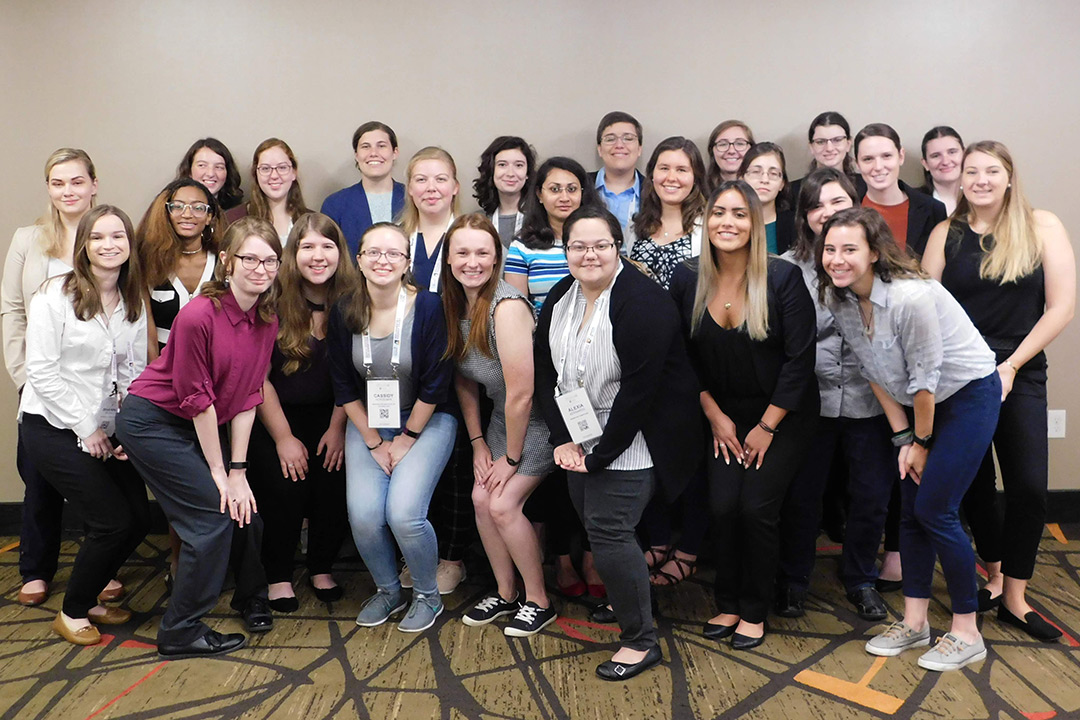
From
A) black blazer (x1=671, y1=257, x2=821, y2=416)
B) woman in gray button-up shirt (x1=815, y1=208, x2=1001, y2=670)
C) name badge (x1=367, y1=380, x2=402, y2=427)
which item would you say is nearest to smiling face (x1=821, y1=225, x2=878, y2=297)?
woman in gray button-up shirt (x1=815, y1=208, x2=1001, y2=670)

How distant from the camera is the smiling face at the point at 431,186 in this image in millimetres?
3303

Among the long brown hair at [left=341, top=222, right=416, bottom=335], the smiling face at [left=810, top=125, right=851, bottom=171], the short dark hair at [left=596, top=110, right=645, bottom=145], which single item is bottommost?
the long brown hair at [left=341, top=222, right=416, bottom=335]

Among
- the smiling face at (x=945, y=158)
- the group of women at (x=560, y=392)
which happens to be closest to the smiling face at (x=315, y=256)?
the group of women at (x=560, y=392)

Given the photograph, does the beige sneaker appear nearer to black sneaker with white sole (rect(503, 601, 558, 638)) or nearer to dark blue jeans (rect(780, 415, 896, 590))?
black sneaker with white sole (rect(503, 601, 558, 638))

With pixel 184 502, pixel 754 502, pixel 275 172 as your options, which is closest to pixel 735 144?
pixel 754 502

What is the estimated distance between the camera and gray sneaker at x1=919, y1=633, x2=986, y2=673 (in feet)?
8.63

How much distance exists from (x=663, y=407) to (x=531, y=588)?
88cm

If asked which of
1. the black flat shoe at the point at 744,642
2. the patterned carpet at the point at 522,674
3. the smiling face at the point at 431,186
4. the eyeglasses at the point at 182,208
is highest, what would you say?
the smiling face at the point at 431,186

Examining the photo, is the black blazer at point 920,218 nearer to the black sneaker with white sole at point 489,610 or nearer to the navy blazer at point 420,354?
the navy blazer at point 420,354

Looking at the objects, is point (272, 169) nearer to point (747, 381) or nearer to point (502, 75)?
point (502, 75)

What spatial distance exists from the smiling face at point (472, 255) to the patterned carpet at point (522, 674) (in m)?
1.25

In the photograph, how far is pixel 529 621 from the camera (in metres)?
2.92

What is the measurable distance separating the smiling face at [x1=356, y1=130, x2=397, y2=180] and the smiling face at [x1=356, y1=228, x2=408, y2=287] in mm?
782

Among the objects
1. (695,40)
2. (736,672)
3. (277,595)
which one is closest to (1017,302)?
(736,672)
